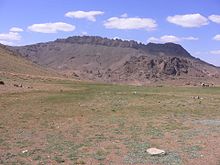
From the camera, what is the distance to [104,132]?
23.2 m

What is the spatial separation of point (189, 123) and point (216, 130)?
11.7 feet

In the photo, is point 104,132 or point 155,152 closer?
point 155,152

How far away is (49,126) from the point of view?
25.3 meters

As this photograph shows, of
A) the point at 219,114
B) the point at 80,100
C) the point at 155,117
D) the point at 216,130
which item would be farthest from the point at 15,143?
the point at 80,100

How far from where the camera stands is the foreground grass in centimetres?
1697

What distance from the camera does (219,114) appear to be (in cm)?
3294

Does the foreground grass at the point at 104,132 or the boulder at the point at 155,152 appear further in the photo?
the boulder at the point at 155,152

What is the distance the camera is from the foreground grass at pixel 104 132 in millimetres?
16969

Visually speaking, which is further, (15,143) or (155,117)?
(155,117)

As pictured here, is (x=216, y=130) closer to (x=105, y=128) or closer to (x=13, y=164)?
(x=105, y=128)

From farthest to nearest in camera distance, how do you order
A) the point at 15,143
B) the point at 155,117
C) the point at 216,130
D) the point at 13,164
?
1. the point at 155,117
2. the point at 216,130
3. the point at 15,143
4. the point at 13,164

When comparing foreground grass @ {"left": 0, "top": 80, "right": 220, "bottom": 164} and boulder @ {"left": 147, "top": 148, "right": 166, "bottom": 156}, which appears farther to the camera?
boulder @ {"left": 147, "top": 148, "right": 166, "bottom": 156}

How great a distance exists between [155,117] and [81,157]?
46.2ft

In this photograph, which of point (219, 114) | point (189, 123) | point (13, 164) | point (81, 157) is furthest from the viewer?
point (219, 114)
